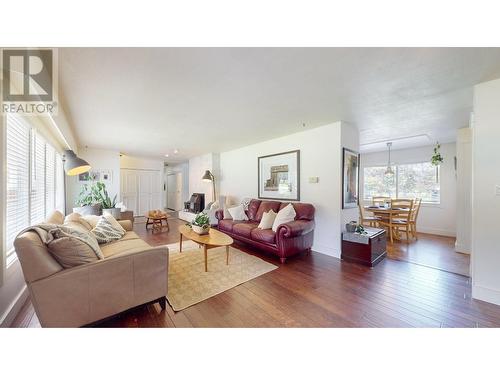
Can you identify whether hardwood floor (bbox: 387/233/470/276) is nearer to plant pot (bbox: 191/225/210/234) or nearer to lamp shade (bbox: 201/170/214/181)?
plant pot (bbox: 191/225/210/234)

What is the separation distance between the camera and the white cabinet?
22.6 ft

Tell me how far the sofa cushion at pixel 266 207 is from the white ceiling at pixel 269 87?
61.9 inches

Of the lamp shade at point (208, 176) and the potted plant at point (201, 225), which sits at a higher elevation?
the lamp shade at point (208, 176)

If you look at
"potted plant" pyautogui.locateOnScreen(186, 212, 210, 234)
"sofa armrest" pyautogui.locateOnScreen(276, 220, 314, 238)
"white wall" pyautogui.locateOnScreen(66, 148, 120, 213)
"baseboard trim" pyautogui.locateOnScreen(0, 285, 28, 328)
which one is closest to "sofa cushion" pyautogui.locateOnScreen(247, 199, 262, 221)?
"sofa armrest" pyautogui.locateOnScreen(276, 220, 314, 238)

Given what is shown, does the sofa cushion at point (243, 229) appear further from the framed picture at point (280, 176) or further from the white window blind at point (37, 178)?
the white window blind at point (37, 178)

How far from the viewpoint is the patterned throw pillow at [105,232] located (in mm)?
2432

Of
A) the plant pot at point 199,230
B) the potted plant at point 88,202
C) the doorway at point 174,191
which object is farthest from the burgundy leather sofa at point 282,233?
the doorway at point 174,191

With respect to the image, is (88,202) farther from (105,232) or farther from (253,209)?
(253,209)

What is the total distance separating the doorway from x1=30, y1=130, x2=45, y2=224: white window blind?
19.3 feet

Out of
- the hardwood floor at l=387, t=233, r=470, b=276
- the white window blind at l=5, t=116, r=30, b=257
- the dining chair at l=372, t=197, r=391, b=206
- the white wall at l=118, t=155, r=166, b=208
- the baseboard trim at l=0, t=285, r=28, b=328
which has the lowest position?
the hardwood floor at l=387, t=233, r=470, b=276

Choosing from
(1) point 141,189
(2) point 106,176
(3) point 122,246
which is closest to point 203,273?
(3) point 122,246

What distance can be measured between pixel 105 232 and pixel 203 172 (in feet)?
14.0
